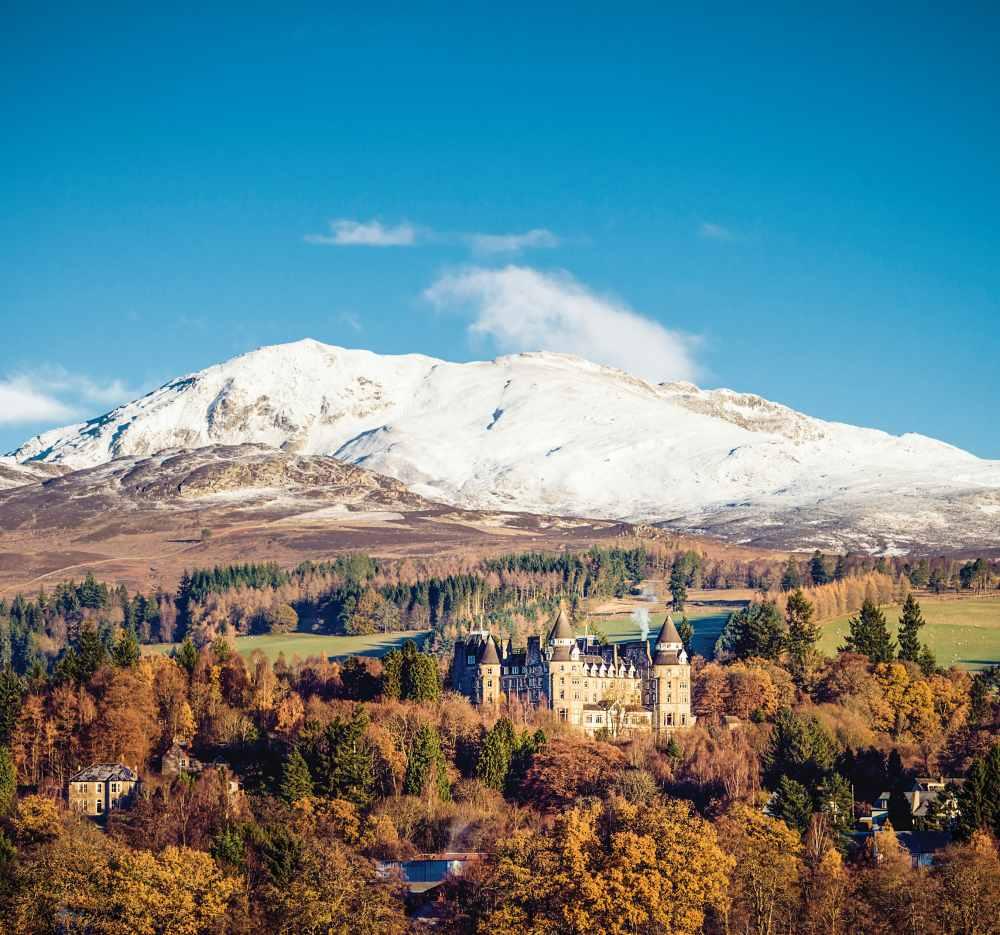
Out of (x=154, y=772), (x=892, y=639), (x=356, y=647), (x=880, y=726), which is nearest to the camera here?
(x=154, y=772)

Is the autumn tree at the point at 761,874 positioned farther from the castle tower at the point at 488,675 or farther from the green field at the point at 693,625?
the green field at the point at 693,625

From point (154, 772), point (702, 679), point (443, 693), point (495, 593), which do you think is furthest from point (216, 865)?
point (495, 593)

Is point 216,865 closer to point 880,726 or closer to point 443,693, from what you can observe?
point 443,693

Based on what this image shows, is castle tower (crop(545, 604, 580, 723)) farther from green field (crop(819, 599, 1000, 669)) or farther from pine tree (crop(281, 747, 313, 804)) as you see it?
green field (crop(819, 599, 1000, 669))

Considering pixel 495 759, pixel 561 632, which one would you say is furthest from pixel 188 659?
pixel 495 759

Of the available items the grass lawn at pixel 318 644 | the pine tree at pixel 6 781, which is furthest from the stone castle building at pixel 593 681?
the grass lawn at pixel 318 644

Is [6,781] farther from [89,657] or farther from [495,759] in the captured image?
[495,759]
